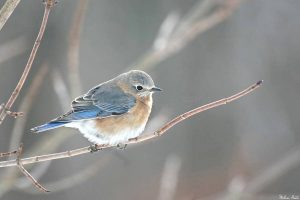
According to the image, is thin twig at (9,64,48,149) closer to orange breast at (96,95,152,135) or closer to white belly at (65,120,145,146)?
white belly at (65,120,145,146)

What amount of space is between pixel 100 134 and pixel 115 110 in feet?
1.16

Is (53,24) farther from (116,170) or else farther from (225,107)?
(225,107)

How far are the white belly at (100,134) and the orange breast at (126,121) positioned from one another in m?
0.03

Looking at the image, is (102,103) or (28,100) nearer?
(28,100)

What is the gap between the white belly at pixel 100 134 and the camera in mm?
4578

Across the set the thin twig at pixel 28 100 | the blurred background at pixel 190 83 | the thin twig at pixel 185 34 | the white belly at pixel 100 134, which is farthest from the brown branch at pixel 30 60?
the blurred background at pixel 190 83

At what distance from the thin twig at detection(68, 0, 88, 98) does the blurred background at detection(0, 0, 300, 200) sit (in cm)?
543

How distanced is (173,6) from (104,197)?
418cm

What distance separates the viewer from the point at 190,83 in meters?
11.5

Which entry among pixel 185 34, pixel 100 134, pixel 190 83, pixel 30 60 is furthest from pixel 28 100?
pixel 190 83

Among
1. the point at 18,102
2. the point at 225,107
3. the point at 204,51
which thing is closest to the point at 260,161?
the point at 225,107

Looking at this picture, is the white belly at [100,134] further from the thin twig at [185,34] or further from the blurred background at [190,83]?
the blurred background at [190,83]

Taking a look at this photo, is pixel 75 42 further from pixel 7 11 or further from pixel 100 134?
pixel 7 11

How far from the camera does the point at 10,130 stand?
9.42m
